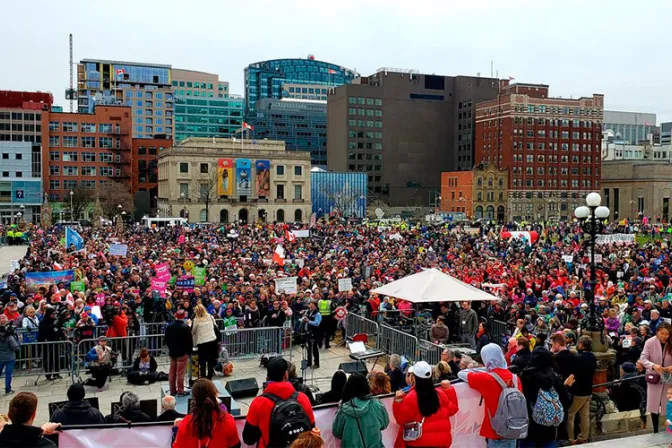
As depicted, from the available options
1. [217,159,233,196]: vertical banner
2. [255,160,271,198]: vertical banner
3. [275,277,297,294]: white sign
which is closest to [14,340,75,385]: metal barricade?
[275,277,297,294]: white sign

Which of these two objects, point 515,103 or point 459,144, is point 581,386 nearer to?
point 515,103

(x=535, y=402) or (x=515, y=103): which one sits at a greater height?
(x=515, y=103)

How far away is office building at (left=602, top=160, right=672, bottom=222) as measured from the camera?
128m

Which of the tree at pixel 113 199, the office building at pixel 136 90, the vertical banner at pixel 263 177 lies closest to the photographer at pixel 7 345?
the tree at pixel 113 199

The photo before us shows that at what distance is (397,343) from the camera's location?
1495cm

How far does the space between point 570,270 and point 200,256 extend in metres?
17.9

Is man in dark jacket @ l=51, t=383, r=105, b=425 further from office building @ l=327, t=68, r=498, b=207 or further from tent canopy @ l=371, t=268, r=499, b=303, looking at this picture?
office building @ l=327, t=68, r=498, b=207

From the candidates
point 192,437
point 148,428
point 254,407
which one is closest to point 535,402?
point 254,407

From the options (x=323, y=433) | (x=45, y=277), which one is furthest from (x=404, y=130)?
(x=323, y=433)

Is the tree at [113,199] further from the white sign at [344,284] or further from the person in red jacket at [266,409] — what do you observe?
the person in red jacket at [266,409]

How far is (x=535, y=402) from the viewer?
24.7ft

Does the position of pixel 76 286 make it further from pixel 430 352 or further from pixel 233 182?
pixel 233 182

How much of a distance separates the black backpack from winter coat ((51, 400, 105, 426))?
254cm

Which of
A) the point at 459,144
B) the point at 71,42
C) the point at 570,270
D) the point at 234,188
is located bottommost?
the point at 570,270
